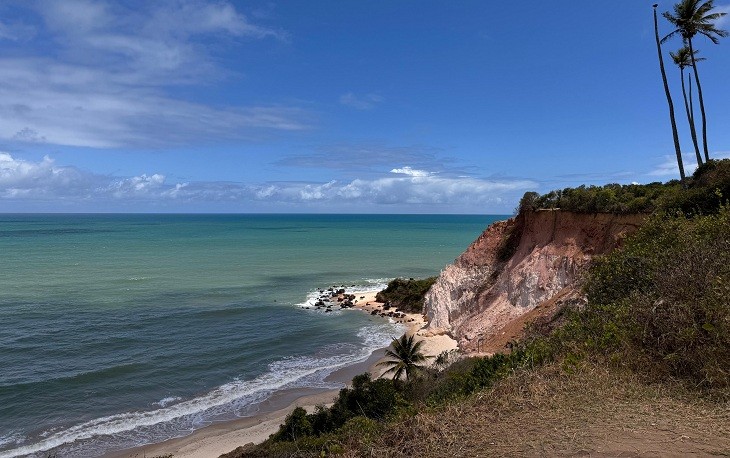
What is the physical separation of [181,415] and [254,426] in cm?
362

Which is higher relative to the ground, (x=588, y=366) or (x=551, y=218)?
(x=551, y=218)

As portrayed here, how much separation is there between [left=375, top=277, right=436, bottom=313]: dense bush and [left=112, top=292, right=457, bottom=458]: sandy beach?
13.5 meters

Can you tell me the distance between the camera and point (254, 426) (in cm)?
2206

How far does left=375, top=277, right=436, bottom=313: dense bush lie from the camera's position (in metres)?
45.3

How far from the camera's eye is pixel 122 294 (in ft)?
156

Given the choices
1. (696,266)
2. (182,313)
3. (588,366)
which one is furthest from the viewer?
(182,313)

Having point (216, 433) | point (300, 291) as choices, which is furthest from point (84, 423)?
point (300, 291)

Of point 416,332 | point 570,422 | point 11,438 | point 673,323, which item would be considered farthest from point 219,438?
point 416,332

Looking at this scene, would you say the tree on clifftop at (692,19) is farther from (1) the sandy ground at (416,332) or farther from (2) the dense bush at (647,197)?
(1) the sandy ground at (416,332)

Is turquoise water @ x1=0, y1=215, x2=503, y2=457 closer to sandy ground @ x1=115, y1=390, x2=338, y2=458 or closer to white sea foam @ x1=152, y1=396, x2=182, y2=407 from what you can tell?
white sea foam @ x1=152, y1=396, x2=182, y2=407

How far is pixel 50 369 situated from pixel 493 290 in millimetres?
26078

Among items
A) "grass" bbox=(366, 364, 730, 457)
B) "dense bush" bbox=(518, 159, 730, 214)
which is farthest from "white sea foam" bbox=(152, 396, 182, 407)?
"dense bush" bbox=(518, 159, 730, 214)

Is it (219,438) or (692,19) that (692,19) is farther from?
(219,438)

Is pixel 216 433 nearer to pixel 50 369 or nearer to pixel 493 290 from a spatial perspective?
pixel 50 369
